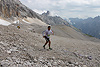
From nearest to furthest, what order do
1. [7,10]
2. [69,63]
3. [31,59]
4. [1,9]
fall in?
1. [31,59]
2. [69,63]
3. [1,9]
4. [7,10]

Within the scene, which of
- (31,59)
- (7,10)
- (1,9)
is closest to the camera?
(31,59)

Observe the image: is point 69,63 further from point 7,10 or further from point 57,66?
point 7,10

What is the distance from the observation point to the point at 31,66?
5113 millimetres

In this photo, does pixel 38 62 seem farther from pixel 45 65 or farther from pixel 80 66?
pixel 80 66

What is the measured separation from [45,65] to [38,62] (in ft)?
1.59

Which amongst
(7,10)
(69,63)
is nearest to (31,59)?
(69,63)

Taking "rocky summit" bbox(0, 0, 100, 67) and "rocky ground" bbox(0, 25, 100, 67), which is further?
"rocky summit" bbox(0, 0, 100, 67)

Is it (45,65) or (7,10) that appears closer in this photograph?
(45,65)

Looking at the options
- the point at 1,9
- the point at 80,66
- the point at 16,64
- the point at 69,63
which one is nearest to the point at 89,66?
the point at 80,66

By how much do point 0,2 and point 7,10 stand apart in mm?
5137

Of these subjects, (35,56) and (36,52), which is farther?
(36,52)

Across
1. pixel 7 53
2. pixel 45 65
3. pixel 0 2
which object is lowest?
Answer: pixel 45 65

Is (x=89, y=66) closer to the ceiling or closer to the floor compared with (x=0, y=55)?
closer to the floor

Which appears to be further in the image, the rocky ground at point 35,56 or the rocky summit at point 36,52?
the rocky summit at point 36,52
